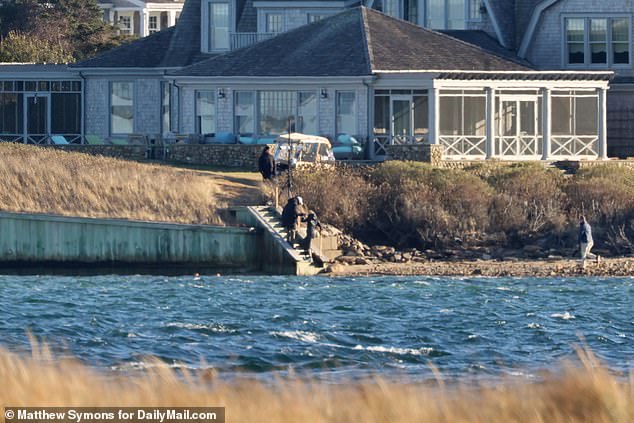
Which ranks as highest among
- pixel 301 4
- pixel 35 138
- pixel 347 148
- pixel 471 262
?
pixel 301 4

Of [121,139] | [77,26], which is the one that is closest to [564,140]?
[121,139]

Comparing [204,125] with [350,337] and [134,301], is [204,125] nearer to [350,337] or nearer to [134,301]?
[134,301]

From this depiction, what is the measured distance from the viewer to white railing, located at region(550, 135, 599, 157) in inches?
1756

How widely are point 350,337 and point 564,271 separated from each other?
12674 mm

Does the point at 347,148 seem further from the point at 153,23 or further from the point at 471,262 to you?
the point at 153,23

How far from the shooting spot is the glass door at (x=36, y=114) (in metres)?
50.5

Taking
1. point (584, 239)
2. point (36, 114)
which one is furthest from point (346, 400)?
point (36, 114)

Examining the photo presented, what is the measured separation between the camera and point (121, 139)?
49344 mm

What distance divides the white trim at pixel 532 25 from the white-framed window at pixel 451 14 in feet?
8.12

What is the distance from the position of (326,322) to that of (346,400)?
12.4 metres

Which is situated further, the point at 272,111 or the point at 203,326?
the point at 272,111

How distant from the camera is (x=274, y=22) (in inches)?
2012

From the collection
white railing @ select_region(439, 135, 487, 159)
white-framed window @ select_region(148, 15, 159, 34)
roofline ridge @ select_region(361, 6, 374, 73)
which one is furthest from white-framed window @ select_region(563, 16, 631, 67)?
white-framed window @ select_region(148, 15, 159, 34)

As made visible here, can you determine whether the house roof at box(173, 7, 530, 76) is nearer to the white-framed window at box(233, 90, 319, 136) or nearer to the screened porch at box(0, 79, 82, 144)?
the white-framed window at box(233, 90, 319, 136)
